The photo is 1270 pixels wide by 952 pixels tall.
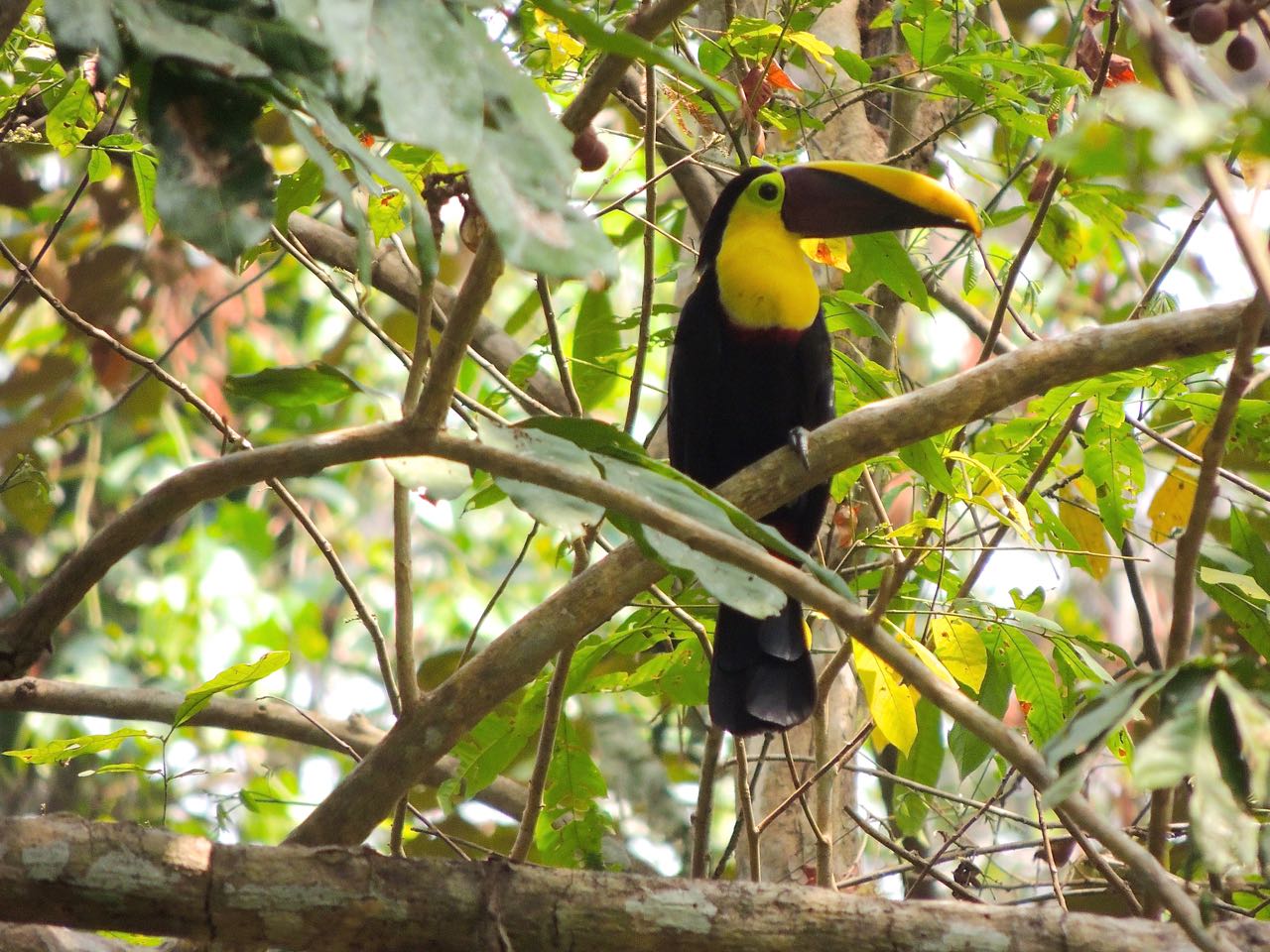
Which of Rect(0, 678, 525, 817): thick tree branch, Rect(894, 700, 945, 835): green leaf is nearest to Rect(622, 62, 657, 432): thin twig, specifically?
Rect(0, 678, 525, 817): thick tree branch

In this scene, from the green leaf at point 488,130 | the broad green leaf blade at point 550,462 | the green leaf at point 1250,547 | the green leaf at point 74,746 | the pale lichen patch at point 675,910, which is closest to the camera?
the green leaf at point 488,130

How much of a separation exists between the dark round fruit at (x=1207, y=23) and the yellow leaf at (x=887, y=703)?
1.18 metres

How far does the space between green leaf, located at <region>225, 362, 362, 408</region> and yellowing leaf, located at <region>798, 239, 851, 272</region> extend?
1543 millimetres

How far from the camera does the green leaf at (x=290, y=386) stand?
1.86m

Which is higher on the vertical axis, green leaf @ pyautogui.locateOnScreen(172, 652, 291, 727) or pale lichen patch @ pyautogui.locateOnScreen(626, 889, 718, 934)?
green leaf @ pyautogui.locateOnScreen(172, 652, 291, 727)

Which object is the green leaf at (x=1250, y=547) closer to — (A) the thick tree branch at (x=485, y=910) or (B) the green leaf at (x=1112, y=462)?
(B) the green leaf at (x=1112, y=462)

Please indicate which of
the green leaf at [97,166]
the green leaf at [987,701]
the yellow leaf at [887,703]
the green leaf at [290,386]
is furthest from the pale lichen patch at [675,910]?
the green leaf at [97,166]

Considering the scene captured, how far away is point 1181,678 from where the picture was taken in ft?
4.41

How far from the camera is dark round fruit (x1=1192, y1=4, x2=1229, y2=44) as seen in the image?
1642mm

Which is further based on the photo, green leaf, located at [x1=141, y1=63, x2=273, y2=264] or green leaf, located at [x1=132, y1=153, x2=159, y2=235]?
green leaf, located at [x1=132, y1=153, x2=159, y2=235]

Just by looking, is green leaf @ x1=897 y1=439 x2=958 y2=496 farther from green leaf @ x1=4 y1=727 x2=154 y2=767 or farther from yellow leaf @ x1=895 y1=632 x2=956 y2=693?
green leaf @ x1=4 y1=727 x2=154 y2=767

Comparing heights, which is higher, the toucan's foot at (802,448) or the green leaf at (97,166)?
the green leaf at (97,166)

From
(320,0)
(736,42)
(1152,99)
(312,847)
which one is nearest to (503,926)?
(312,847)

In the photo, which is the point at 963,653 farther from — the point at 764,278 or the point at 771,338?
the point at 764,278
